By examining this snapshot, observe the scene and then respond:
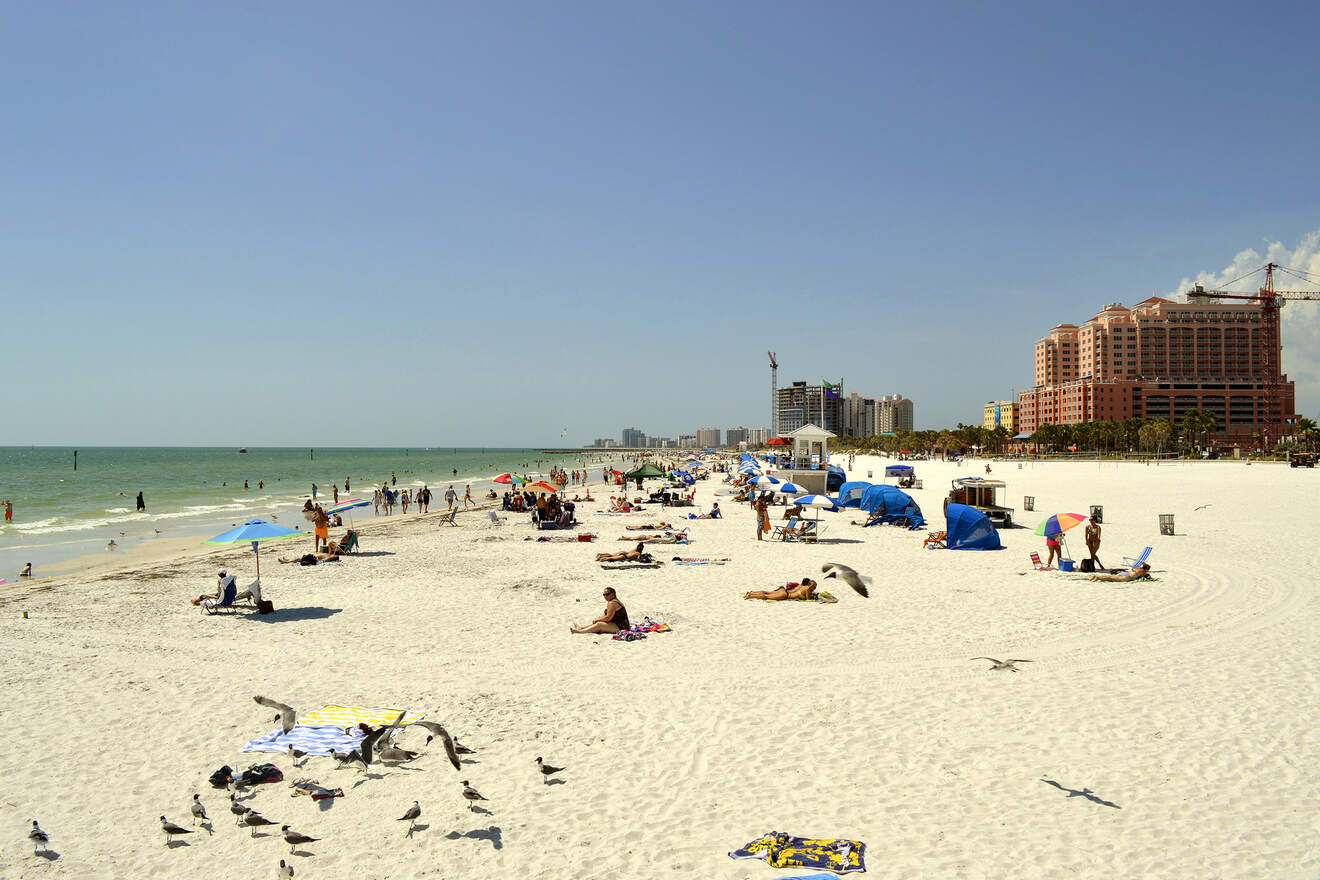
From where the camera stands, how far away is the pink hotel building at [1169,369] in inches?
5477

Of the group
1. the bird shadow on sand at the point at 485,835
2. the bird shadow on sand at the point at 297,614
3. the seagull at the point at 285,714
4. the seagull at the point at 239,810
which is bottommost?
the bird shadow on sand at the point at 297,614

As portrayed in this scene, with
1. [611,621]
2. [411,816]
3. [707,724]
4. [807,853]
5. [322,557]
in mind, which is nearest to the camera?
[807,853]

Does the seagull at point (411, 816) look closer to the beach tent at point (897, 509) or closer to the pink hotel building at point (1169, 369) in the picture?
the beach tent at point (897, 509)

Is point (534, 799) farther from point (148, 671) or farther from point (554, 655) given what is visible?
point (148, 671)

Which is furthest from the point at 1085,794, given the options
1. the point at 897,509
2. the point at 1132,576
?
the point at 897,509

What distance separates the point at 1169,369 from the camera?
493ft

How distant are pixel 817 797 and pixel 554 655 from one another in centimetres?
520

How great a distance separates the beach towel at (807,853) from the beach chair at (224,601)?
1193 centimetres

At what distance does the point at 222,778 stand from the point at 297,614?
7460mm

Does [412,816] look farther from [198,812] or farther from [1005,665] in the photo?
[1005,665]

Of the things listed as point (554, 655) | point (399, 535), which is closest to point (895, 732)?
point (554, 655)

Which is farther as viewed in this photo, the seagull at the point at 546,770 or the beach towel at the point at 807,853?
the seagull at the point at 546,770

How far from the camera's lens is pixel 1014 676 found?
9.05 meters

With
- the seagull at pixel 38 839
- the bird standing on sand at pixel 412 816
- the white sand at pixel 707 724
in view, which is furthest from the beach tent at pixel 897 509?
the seagull at pixel 38 839
